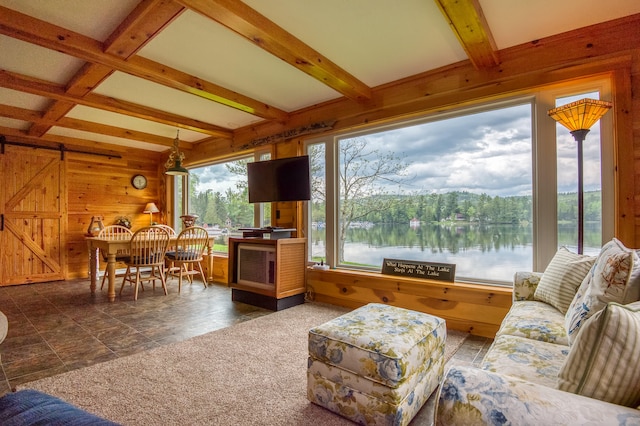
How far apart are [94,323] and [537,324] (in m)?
3.56

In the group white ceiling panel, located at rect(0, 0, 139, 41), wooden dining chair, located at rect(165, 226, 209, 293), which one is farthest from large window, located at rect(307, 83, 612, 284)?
white ceiling panel, located at rect(0, 0, 139, 41)

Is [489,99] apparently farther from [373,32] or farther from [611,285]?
[611,285]

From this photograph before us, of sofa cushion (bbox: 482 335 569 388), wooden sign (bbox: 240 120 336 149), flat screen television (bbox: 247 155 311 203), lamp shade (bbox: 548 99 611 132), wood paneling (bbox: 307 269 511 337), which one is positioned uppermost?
wooden sign (bbox: 240 120 336 149)

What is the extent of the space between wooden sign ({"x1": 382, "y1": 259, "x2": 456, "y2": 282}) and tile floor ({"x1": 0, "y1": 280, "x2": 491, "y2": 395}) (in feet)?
2.01

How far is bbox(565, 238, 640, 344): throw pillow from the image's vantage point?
1.14 meters

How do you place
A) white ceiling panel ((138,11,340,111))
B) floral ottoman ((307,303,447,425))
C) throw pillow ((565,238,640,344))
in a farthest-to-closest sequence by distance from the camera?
white ceiling panel ((138,11,340,111)), floral ottoman ((307,303,447,425)), throw pillow ((565,238,640,344))

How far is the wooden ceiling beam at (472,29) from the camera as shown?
6.28 ft

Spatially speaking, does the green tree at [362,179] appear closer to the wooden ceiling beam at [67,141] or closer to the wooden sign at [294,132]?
the wooden sign at [294,132]

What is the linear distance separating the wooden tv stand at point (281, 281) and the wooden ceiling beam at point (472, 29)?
98.8 inches

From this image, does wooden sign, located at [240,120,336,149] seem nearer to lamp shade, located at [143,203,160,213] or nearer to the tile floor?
the tile floor

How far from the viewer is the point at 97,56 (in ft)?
8.13

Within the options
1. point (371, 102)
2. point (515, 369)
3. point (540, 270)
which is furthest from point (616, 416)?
point (371, 102)

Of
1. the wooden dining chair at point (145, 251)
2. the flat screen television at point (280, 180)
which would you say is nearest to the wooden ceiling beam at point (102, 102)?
the flat screen television at point (280, 180)

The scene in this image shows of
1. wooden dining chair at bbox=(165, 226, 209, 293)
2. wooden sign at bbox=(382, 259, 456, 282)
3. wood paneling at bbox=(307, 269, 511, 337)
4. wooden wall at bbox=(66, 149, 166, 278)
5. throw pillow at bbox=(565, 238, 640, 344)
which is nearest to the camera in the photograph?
throw pillow at bbox=(565, 238, 640, 344)
